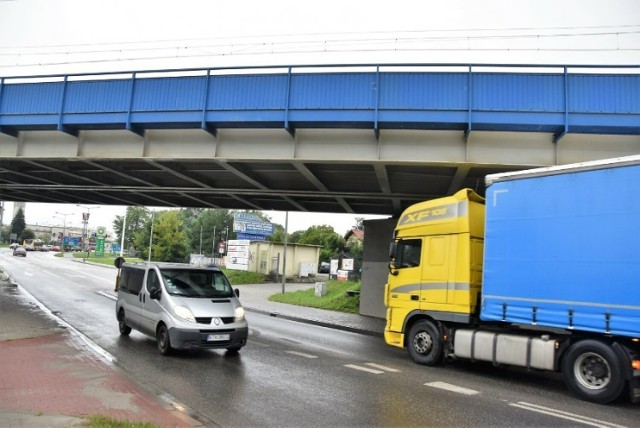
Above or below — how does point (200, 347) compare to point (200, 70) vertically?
below

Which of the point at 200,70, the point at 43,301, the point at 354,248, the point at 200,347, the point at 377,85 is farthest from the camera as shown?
the point at 354,248

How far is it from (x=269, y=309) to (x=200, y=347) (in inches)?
480

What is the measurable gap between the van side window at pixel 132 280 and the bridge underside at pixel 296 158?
3.54 meters

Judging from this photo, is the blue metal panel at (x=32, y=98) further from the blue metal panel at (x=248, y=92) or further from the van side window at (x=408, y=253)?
the van side window at (x=408, y=253)

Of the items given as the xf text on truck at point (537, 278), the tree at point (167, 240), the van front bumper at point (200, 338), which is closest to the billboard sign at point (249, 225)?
the tree at point (167, 240)

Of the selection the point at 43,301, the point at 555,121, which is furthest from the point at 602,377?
the point at 43,301

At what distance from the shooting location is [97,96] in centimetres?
1416

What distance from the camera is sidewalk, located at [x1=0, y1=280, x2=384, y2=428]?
532 centimetres

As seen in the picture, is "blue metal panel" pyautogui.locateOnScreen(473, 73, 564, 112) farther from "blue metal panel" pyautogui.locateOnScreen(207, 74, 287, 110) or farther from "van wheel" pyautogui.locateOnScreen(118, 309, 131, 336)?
"van wheel" pyautogui.locateOnScreen(118, 309, 131, 336)

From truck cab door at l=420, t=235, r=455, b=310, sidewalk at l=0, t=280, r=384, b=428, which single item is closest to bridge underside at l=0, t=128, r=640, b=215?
truck cab door at l=420, t=235, r=455, b=310

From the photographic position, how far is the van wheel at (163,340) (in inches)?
382

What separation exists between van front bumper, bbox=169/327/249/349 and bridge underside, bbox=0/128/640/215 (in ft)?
17.7

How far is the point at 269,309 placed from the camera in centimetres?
2145

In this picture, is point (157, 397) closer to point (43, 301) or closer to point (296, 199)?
point (296, 199)
